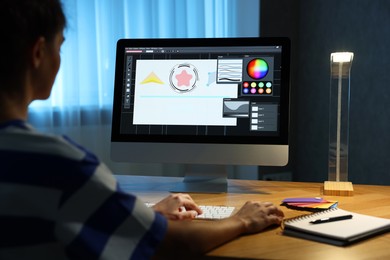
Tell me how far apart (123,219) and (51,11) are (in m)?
0.36

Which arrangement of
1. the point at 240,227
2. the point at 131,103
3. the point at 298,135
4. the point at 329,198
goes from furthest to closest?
1. the point at 298,135
2. the point at 131,103
3. the point at 329,198
4. the point at 240,227

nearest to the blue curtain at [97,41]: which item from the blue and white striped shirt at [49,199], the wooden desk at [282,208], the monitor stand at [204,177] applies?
the wooden desk at [282,208]

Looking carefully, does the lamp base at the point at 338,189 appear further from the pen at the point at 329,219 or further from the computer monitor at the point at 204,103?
the pen at the point at 329,219

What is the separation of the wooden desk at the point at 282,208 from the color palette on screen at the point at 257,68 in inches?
14.5

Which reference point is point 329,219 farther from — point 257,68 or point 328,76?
point 328,76

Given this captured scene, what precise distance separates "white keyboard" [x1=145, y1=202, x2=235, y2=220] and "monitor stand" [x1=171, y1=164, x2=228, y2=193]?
29cm

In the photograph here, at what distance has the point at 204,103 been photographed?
1.56 metres

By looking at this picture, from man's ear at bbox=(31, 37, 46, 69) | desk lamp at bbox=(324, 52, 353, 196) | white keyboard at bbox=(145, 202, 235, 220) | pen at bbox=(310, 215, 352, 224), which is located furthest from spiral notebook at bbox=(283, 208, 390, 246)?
man's ear at bbox=(31, 37, 46, 69)

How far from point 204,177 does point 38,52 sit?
3.11 feet

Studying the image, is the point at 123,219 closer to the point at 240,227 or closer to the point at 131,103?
the point at 240,227

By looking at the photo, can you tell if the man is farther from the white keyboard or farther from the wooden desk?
the white keyboard

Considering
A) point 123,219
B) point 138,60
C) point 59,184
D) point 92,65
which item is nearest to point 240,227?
point 123,219

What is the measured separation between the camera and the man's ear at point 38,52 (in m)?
0.80

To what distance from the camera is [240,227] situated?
1080 mm
